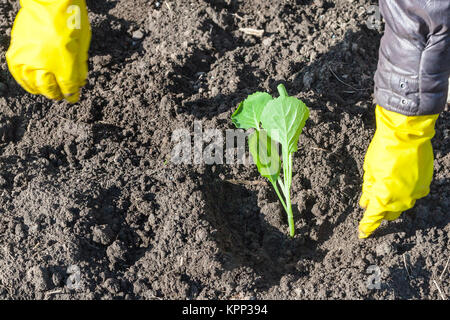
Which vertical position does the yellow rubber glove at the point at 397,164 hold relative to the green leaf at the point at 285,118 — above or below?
below

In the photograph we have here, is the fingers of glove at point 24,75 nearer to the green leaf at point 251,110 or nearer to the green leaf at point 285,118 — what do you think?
the green leaf at point 251,110

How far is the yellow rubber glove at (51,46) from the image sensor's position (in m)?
2.37

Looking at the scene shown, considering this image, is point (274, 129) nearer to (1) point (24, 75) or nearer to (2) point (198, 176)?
(2) point (198, 176)

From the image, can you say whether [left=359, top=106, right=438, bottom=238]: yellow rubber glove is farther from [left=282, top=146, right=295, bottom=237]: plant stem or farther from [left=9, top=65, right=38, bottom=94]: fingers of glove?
[left=9, top=65, right=38, bottom=94]: fingers of glove

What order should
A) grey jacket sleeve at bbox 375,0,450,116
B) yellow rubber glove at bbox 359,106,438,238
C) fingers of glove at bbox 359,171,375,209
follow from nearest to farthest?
grey jacket sleeve at bbox 375,0,450,116 < yellow rubber glove at bbox 359,106,438,238 < fingers of glove at bbox 359,171,375,209

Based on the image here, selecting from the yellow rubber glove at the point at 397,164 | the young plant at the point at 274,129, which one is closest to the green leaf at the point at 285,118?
the young plant at the point at 274,129

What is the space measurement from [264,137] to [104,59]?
1027mm

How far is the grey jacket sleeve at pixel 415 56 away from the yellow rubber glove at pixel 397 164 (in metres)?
0.08

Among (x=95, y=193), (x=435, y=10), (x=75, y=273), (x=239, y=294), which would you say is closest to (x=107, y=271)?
(x=75, y=273)

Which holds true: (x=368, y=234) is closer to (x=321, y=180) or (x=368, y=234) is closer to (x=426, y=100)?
(x=321, y=180)

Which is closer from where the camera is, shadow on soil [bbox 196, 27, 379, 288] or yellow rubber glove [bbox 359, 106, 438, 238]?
yellow rubber glove [bbox 359, 106, 438, 238]

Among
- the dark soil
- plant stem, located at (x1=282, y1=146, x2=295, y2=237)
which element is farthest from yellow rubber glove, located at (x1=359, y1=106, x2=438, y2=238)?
plant stem, located at (x1=282, y1=146, x2=295, y2=237)

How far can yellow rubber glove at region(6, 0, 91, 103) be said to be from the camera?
2.37m

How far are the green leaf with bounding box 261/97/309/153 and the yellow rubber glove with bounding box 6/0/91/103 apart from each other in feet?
2.53
